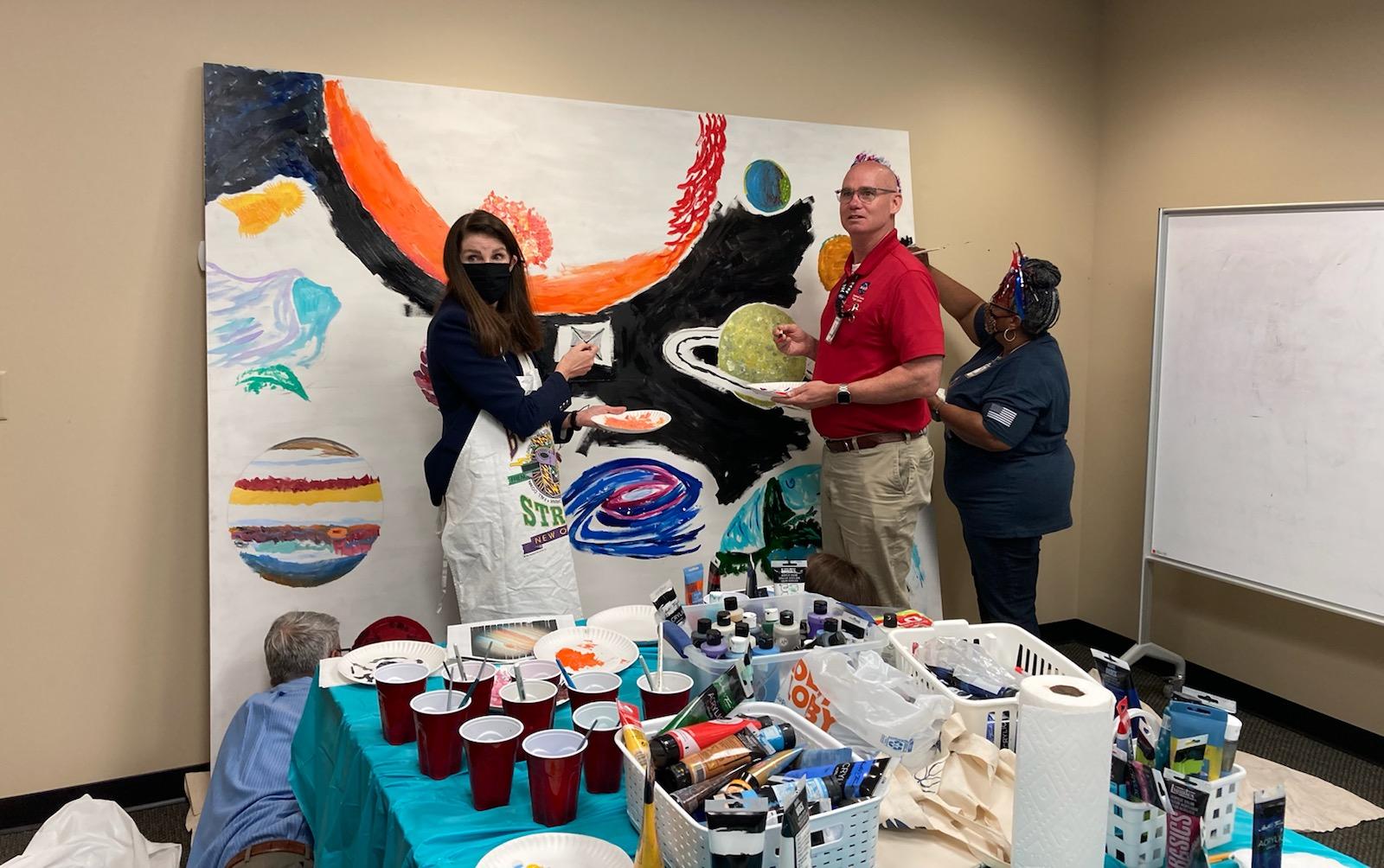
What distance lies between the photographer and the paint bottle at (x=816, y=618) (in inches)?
65.9

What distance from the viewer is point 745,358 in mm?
3410

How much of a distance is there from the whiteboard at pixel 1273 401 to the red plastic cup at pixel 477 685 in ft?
9.45

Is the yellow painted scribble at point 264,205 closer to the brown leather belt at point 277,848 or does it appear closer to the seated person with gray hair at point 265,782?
the seated person with gray hair at point 265,782

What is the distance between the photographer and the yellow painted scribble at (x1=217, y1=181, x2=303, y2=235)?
8.89ft

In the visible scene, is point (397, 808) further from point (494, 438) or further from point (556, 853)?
point (494, 438)

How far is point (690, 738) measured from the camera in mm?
1203

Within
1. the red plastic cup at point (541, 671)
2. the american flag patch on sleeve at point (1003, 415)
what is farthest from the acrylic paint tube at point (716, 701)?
the american flag patch on sleeve at point (1003, 415)

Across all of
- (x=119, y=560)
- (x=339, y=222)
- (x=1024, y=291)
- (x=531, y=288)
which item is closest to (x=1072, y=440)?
(x=1024, y=291)

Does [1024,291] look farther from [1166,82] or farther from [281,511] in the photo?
[281,511]

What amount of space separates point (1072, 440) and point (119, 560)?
3.80 m

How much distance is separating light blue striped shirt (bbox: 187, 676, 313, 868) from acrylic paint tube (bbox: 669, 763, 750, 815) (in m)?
1.10

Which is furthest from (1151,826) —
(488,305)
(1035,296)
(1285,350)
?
(1285,350)

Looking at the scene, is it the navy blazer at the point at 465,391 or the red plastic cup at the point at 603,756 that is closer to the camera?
the red plastic cup at the point at 603,756

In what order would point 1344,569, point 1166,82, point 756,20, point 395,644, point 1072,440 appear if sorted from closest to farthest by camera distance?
point 395,644
point 1344,569
point 756,20
point 1166,82
point 1072,440
